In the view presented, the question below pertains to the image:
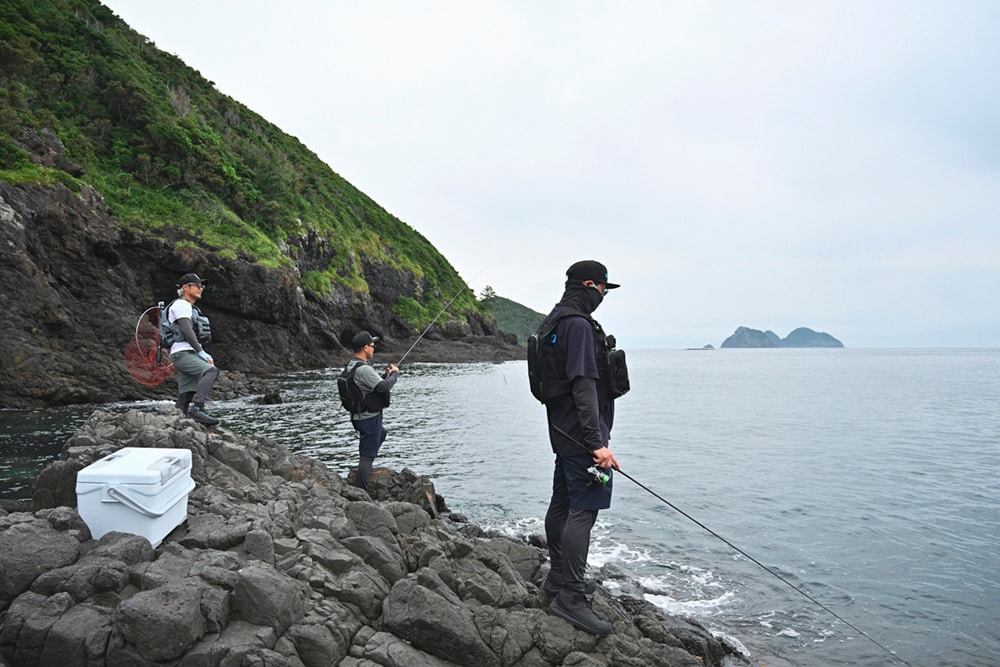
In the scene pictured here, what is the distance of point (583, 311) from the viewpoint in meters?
4.79

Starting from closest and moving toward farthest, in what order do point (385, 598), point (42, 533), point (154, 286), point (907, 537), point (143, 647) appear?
point (143, 647) < point (42, 533) < point (385, 598) < point (907, 537) < point (154, 286)

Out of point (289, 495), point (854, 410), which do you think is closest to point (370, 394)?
point (289, 495)

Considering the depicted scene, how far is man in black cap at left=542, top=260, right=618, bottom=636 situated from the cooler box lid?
129 inches

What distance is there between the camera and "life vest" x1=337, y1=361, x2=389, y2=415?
26.6 feet

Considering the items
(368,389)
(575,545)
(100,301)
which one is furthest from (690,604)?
(100,301)

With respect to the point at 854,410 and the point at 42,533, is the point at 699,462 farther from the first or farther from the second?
the point at 854,410

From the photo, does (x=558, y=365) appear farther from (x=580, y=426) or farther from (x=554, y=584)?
(x=554, y=584)

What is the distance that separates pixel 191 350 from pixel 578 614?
21.2ft

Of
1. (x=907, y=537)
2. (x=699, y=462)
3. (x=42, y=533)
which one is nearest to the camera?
(x=42, y=533)

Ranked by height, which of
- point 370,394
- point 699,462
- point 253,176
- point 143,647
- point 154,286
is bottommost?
point 699,462

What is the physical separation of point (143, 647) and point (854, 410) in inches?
1382

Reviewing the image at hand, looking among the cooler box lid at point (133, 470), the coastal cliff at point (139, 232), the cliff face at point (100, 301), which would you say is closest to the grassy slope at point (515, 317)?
the coastal cliff at point (139, 232)

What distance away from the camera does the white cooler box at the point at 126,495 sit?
14.6 feet

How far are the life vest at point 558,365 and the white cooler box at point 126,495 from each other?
323cm
